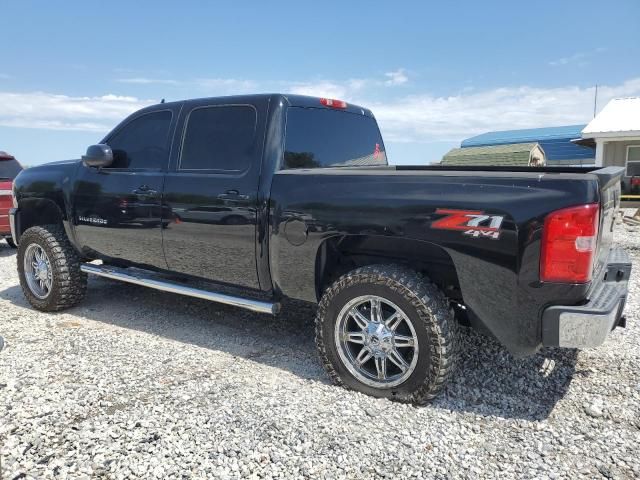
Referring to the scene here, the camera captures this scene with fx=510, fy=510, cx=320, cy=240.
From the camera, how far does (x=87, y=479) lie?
242 centimetres

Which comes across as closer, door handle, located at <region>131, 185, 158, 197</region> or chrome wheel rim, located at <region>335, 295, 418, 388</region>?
chrome wheel rim, located at <region>335, 295, 418, 388</region>

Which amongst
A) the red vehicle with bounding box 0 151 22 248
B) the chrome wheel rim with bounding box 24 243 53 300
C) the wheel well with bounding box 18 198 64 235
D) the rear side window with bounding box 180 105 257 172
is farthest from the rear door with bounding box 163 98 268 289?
the red vehicle with bounding box 0 151 22 248

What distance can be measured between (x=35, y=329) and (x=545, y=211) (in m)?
4.35

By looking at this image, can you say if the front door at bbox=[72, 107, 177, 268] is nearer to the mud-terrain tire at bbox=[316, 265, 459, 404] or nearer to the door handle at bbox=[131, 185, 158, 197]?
the door handle at bbox=[131, 185, 158, 197]

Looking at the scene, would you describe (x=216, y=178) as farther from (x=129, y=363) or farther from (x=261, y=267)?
(x=129, y=363)

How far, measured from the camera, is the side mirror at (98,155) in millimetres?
4496

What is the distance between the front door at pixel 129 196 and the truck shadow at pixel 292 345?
0.68 m

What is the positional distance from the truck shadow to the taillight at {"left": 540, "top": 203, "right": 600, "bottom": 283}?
3.20 ft

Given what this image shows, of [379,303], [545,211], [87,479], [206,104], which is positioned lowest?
[87,479]

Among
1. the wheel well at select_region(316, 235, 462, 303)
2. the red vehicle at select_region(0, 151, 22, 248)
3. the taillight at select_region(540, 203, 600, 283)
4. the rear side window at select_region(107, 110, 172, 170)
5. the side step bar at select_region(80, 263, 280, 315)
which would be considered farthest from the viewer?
the red vehicle at select_region(0, 151, 22, 248)

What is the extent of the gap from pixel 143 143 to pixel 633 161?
1787 cm

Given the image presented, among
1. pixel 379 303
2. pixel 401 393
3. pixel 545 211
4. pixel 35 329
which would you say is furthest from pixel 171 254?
pixel 545 211

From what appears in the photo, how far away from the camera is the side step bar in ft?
12.1

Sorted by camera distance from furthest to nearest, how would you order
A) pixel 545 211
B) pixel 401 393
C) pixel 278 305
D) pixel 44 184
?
pixel 44 184 → pixel 278 305 → pixel 401 393 → pixel 545 211
